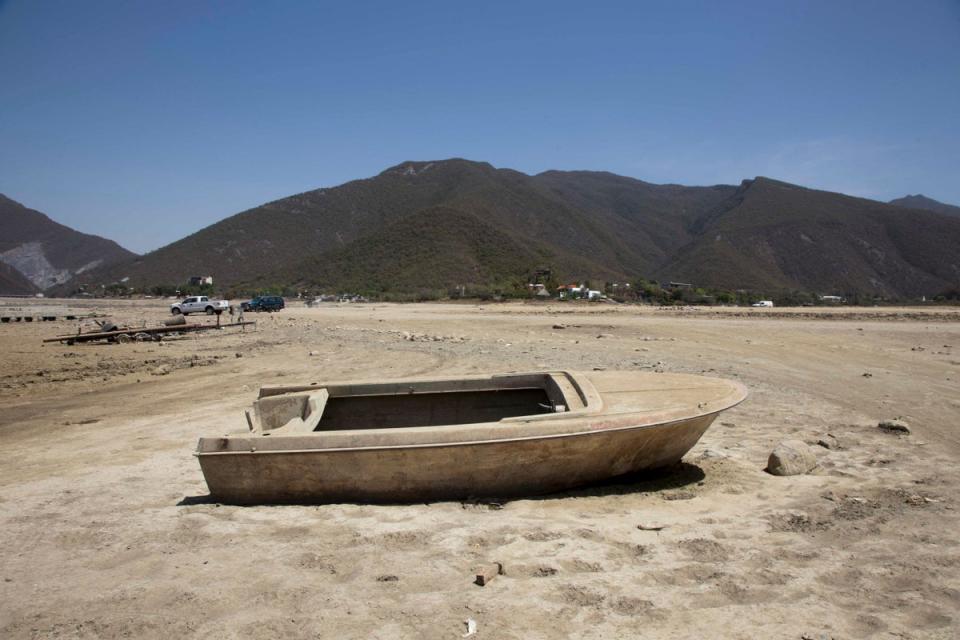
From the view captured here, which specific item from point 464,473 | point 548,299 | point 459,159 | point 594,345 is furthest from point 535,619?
point 459,159

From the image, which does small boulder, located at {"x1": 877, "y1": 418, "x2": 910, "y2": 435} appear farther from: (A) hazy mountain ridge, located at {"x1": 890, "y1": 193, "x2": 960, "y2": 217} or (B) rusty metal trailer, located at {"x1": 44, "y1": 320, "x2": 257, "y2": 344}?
(A) hazy mountain ridge, located at {"x1": 890, "y1": 193, "x2": 960, "y2": 217}

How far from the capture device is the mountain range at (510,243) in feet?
241

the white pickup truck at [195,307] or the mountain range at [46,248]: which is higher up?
the mountain range at [46,248]

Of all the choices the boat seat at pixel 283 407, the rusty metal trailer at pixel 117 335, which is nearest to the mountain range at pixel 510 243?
the rusty metal trailer at pixel 117 335

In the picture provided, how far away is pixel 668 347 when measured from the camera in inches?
618

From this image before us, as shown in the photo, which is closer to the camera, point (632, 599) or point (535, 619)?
point (535, 619)

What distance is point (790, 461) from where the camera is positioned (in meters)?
5.50

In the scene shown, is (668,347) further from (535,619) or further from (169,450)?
(535,619)

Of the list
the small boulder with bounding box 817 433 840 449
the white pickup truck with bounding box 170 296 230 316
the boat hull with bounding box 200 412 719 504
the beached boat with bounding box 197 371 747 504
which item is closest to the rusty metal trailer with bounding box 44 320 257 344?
the beached boat with bounding box 197 371 747 504

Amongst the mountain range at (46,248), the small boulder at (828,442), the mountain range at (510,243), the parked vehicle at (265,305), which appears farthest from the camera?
the mountain range at (46,248)

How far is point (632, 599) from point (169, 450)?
5494 mm

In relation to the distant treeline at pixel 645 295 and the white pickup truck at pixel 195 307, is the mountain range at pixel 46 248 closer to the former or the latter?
the distant treeline at pixel 645 295

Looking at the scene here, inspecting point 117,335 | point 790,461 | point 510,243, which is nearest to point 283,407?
point 790,461

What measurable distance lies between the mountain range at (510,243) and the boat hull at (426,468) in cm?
5866
